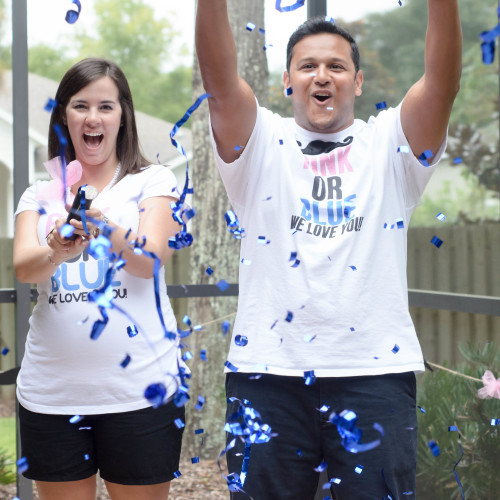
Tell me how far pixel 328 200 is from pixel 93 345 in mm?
641

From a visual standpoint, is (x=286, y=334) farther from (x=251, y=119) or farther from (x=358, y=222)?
(x=251, y=119)

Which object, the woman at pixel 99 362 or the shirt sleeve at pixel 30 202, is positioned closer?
the woman at pixel 99 362

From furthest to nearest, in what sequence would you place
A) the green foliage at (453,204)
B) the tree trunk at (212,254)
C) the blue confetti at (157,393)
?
the green foliage at (453,204) → the tree trunk at (212,254) → the blue confetti at (157,393)

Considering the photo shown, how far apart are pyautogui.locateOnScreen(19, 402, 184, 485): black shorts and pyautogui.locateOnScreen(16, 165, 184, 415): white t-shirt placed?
33 millimetres

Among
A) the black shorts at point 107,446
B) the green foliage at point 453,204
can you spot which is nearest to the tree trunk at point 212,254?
the black shorts at point 107,446

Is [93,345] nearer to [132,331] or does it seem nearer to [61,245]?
[132,331]

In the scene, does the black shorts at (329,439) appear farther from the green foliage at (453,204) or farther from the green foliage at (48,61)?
the green foliage at (48,61)

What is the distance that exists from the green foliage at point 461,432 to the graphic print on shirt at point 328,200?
3.99 feet

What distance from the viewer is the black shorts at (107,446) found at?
6.13ft

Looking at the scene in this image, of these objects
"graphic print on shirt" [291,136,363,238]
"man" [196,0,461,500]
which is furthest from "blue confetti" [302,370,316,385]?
"graphic print on shirt" [291,136,363,238]

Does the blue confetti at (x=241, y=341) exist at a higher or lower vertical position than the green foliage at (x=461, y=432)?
higher

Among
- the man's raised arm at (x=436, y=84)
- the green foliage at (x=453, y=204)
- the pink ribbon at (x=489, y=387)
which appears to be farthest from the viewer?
the green foliage at (x=453, y=204)

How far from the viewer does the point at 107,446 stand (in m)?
1.88

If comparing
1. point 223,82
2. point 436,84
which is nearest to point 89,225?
point 223,82
